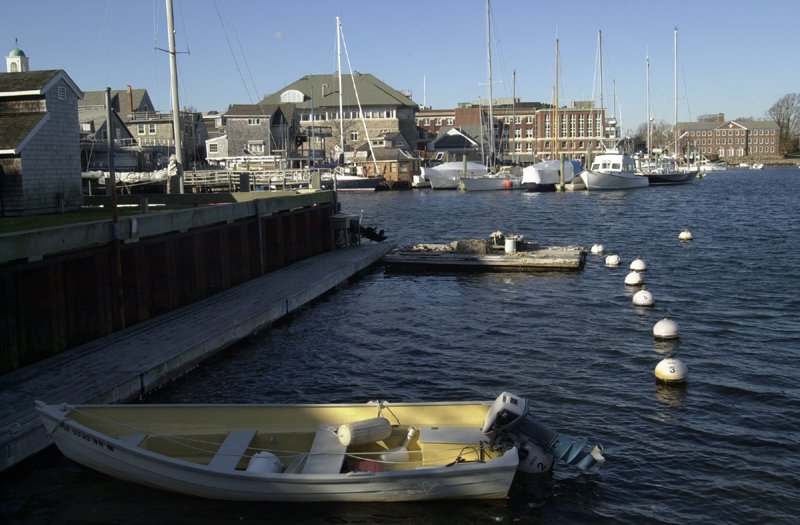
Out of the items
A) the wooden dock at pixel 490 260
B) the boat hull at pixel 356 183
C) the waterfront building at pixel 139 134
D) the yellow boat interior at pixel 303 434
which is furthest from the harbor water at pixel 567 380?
the boat hull at pixel 356 183

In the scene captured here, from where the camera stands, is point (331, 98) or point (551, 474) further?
point (331, 98)

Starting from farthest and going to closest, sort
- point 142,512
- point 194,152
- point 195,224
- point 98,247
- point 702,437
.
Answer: point 194,152
point 195,224
point 98,247
point 702,437
point 142,512

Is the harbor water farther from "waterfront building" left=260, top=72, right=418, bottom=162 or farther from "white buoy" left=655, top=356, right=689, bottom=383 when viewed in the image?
Answer: "waterfront building" left=260, top=72, right=418, bottom=162

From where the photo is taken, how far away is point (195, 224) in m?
22.9

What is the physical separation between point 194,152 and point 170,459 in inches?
3483

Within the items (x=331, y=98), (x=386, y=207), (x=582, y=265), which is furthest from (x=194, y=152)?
(x=582, y=265)

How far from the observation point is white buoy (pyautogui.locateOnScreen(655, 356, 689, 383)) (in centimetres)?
1744

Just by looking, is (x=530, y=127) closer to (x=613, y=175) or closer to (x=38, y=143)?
(x=613, y=175)

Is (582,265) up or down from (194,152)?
down

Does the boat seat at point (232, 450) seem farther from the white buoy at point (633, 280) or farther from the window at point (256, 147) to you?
the window at point (256, 147)

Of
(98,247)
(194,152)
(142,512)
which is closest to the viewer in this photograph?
(142,512)

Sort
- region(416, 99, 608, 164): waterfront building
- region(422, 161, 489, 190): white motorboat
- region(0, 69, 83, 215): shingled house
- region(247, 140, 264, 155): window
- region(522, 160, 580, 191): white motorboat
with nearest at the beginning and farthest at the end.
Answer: region(0, 69, 83, 215): shingled house, region(522, 160, 580, 191): white motorboat, region(247, 140, 264, 155): window, region(422, 161, 489, 190): white motorboat, region(416, 99, 608, 164): waterfront building

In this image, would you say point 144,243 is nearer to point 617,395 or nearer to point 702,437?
point 617,395

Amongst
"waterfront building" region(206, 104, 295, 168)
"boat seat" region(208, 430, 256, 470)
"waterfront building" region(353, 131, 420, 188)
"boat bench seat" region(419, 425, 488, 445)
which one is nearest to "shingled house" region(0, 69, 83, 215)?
"boat seat" region(208, 430, 256, 470)
